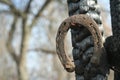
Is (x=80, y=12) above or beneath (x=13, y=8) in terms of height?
beneath

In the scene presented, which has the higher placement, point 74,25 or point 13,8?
point 13,8

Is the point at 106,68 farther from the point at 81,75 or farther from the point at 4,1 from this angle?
the point at 4,1

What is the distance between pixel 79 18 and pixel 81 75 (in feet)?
0.58

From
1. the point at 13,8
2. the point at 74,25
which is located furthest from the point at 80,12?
the point at 13,8

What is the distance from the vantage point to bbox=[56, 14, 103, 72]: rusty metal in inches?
57.8

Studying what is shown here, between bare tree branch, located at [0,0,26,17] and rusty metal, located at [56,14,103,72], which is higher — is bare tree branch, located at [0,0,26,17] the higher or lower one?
the higher one

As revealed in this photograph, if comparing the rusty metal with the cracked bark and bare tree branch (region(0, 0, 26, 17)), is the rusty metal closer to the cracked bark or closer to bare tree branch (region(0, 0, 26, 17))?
the cracked bark

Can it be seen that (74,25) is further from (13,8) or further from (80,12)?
(13,8)

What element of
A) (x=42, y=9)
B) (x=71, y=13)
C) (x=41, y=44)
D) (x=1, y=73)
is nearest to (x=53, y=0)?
(x=42, y=9)

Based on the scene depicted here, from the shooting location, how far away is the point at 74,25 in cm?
153

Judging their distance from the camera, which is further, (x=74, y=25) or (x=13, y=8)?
(x=13, y=8)

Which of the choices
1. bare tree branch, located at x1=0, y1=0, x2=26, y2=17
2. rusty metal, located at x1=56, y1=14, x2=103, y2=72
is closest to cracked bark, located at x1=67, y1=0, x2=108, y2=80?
rusty metal, located at x1=56, y1=14, x2=103, y2=72

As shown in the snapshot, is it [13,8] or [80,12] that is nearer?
[80,12]

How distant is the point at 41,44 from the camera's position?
18.8 metres
